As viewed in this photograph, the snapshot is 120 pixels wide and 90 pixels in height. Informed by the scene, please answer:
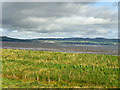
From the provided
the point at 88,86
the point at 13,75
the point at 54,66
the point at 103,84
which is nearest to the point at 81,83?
the point at 88,86

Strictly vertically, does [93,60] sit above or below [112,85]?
above

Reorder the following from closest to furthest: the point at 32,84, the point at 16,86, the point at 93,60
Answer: the point at 16,86 < the point at 32,84 < the point at 93,60

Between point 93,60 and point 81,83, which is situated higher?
point 93,60

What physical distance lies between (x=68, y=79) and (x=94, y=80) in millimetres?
5166

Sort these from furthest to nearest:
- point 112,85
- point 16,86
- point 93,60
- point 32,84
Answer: point 93,60 → point 112,85 → point 32,84 → point 16,86

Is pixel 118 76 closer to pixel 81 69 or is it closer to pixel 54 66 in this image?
pixel 81 69

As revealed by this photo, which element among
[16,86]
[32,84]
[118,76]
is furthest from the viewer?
[118,76]

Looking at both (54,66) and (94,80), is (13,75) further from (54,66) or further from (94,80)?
(94,80)

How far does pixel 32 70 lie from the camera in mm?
33156

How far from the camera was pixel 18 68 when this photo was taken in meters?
34.1

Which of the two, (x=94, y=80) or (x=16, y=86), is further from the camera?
(x=94, y=80)

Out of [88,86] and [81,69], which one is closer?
[88,86]

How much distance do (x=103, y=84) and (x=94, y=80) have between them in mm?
1911

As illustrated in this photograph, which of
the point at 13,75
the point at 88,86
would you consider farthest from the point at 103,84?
the point at 13,75
